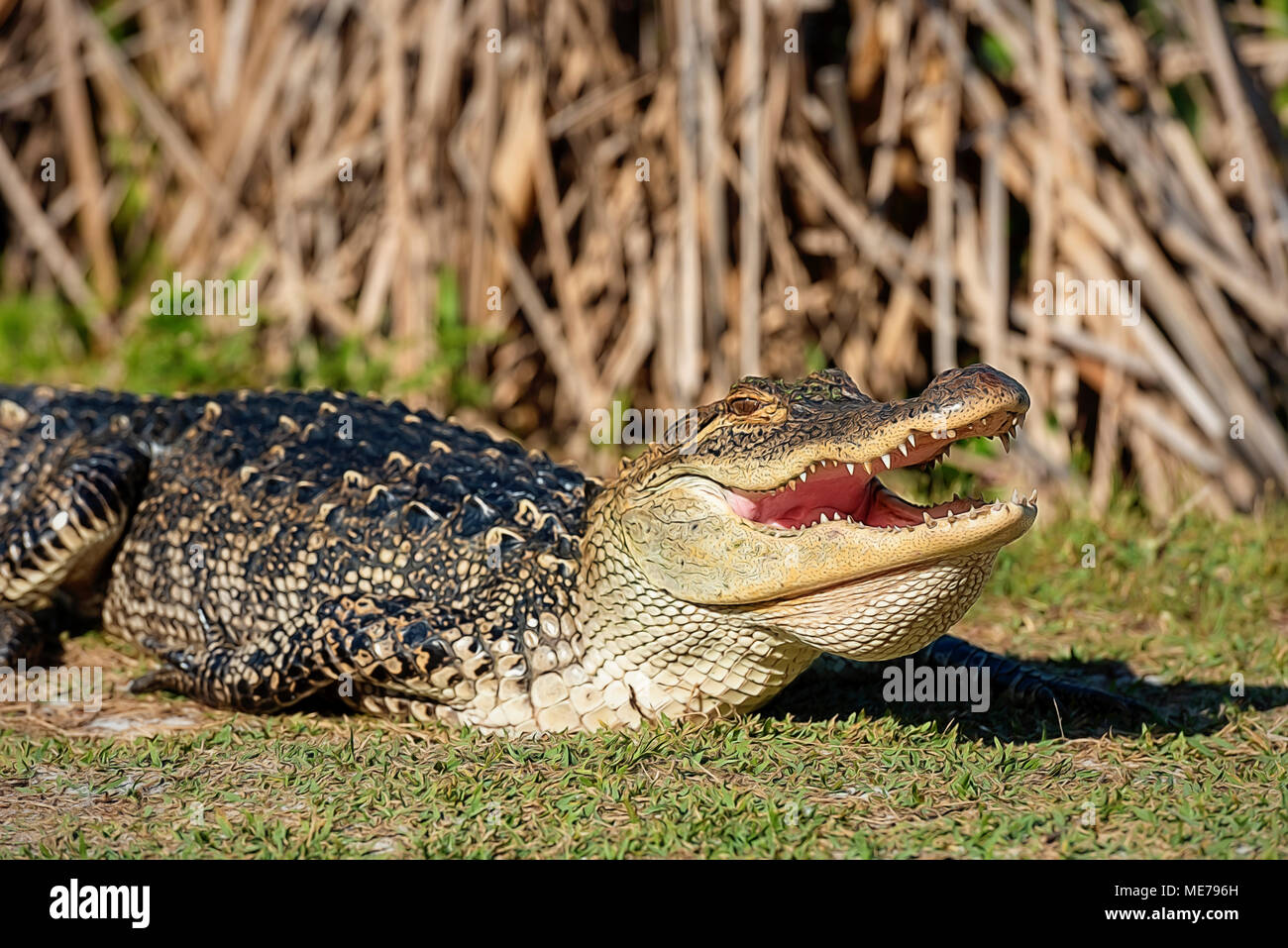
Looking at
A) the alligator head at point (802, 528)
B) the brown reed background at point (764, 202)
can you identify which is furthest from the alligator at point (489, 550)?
the brown reed background at point (764, 202)

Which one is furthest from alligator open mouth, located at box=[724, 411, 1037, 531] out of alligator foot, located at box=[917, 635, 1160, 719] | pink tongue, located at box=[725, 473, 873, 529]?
alligator foot, located at box=[917, 635, 1160, 719]

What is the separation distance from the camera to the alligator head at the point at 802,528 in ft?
10.4

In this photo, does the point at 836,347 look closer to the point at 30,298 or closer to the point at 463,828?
the point at 463,828

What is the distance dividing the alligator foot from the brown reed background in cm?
238

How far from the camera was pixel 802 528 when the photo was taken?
338 cm

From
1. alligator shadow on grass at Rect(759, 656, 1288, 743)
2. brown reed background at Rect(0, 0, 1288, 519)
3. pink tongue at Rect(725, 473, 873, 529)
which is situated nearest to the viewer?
pink tongue at Rect(725, 473, 873, 529)

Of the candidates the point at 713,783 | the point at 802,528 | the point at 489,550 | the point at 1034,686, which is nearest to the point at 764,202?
the point at 489,550

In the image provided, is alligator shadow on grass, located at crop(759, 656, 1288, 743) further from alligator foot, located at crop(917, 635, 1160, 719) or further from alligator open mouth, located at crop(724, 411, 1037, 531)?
alligator open mouth, located at crop(724, 411, 1037, 531)

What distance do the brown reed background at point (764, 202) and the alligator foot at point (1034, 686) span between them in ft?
7.81

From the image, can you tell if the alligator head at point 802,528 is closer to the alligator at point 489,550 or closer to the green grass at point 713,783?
the alligator at point 489,550

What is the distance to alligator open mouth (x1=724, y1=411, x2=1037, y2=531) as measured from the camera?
3160mm

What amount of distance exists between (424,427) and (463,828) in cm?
183

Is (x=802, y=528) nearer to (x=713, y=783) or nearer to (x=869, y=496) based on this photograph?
(x=869, y=496)

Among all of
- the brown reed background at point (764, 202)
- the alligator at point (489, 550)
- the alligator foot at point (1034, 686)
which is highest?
the brown reed background at point (764, 202)
